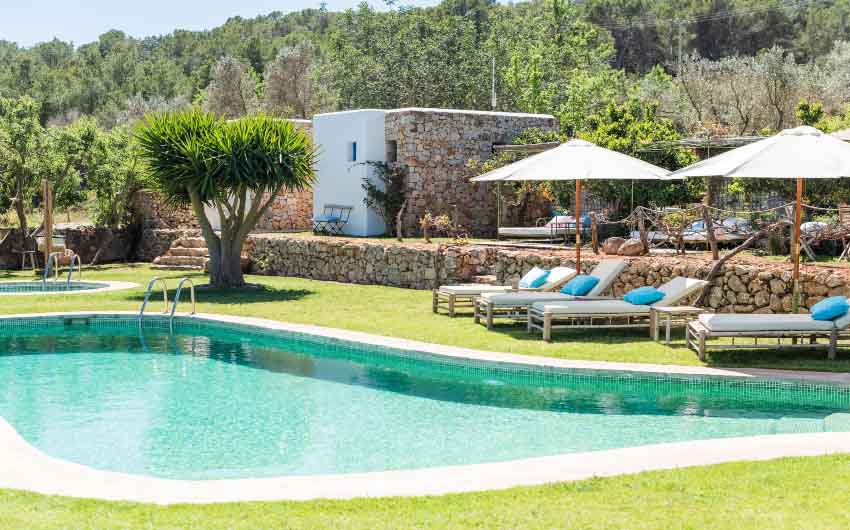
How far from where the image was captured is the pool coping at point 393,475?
6.63 m

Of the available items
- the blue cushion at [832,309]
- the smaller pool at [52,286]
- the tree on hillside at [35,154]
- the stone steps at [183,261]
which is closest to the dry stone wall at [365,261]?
the stone steps at [183,261]

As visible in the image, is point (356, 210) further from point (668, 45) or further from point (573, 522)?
point (668, 45)

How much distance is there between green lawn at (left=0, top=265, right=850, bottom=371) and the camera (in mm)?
12867

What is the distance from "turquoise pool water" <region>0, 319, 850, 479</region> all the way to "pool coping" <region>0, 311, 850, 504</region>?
1141 millimetres

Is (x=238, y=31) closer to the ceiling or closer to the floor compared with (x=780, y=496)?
closer to the ceiling

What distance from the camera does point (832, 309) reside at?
12.3 m

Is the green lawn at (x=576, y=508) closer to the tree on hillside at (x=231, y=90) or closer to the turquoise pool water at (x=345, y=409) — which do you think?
the turquoise pool water at (x=345, y=409)

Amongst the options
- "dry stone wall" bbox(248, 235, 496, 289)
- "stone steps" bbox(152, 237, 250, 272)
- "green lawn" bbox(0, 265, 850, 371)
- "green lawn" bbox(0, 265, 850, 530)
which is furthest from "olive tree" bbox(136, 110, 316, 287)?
"green lawn" bbox(0, 265, 850, 530)

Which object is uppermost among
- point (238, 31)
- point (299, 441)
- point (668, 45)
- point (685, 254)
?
point (238, 31)

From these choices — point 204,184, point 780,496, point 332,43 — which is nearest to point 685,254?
point 204,184

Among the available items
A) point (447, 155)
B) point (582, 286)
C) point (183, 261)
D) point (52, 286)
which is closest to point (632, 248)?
point (582, 286)

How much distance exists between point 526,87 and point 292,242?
2411 cm

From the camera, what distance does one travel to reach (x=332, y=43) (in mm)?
52562

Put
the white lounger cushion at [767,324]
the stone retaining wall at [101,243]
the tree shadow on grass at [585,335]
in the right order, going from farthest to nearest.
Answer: the stone retaining wall at [101,243] < the tree shadow on grass at [585,335] < the white lounger cushion at [767,324]
